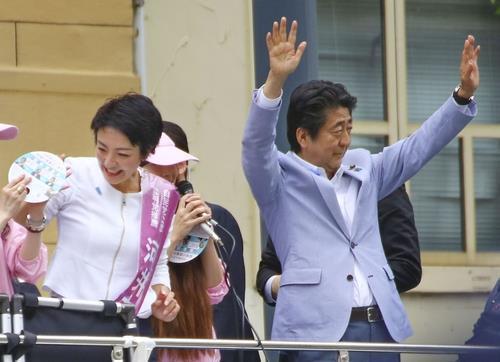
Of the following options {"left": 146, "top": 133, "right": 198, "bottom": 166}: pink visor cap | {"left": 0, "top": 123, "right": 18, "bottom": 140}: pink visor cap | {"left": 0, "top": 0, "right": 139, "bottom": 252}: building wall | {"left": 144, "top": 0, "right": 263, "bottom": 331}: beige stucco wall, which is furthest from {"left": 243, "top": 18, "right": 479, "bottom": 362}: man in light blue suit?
A: {"left": 144, "top": 0, "right": 263, "bottom": 331}: beige stucco wall

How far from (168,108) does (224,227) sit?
261 centimetres

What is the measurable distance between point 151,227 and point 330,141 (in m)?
0.92

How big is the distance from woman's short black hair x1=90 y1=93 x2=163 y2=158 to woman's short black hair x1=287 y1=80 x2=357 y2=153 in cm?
69

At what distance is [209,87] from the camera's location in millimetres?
10500

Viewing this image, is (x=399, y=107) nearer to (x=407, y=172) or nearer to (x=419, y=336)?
(x=419, y=336)

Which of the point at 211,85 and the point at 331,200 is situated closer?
the point at 331,200

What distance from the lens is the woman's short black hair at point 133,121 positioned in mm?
6902

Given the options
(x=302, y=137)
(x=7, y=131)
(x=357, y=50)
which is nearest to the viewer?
(x=7, y=131)

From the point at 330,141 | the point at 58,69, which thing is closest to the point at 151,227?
the point at 330,141

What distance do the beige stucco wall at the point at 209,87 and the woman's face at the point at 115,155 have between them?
3.42 meters

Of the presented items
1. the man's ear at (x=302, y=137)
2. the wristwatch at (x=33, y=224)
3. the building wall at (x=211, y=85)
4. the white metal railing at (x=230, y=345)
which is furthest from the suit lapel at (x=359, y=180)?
the building wall at (x=211, y=85)

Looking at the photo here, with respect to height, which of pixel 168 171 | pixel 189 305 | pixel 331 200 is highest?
pixel 168 171

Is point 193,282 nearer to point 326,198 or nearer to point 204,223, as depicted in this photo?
point 204,223

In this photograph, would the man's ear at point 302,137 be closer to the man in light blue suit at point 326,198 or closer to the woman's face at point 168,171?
the man in light blue suit at point 326,198
